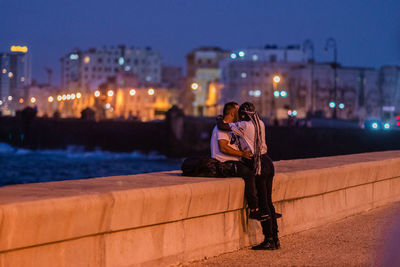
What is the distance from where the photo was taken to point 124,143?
86.0 m

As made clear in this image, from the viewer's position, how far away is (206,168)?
9.69 m

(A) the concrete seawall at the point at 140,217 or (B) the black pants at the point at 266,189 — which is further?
(B) the black pants at the point at 266,189

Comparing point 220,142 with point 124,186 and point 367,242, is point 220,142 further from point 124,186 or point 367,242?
point 367,242

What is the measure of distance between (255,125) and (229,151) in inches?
19.3

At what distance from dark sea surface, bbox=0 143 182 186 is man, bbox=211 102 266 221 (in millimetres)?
40801

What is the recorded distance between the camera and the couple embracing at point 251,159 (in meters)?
9.39

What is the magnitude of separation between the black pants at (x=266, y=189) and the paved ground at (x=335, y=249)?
341 mm

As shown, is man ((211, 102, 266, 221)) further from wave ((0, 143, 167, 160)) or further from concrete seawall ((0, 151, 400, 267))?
wave ((0, 143, 167, 160))

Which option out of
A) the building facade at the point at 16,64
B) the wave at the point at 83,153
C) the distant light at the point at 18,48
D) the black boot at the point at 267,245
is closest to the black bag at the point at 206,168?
the black boot at the point at 267,245

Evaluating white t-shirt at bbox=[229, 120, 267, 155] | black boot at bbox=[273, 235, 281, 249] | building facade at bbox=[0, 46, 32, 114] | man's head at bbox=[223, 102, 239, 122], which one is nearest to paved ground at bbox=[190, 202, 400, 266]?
black boot at bbox=[273, 235, 281, 249]

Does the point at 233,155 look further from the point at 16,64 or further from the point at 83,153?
the point at 16,64

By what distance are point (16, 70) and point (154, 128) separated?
372 ft

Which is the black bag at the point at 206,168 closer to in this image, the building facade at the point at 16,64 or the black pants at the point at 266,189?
the black pants at the point at 266,189

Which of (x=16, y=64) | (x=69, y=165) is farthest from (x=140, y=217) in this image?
(x=16, y=64)
